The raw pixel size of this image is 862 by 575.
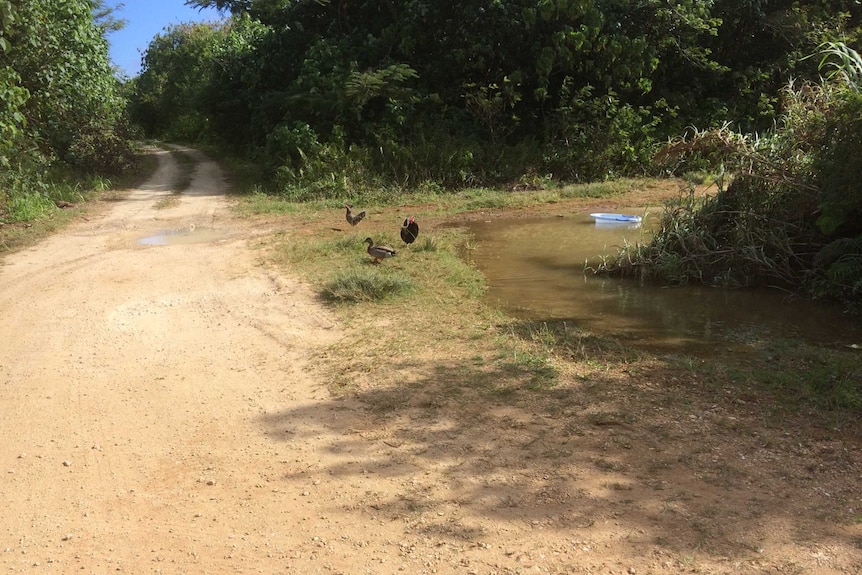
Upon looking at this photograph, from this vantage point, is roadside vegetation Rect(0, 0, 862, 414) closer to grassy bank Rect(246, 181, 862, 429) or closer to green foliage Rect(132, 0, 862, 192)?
green foliage Rect(132, 0, 862, 192)

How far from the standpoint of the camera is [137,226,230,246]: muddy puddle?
1077 cm

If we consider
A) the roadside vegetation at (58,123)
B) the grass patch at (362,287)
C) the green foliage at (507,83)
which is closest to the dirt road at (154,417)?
the grass patch at (362,287)

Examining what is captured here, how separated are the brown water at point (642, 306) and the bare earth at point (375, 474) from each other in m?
1.48

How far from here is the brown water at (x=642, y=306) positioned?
6.25 metres

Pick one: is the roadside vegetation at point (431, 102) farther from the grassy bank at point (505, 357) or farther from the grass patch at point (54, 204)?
the grassy bank at point (505, 357)

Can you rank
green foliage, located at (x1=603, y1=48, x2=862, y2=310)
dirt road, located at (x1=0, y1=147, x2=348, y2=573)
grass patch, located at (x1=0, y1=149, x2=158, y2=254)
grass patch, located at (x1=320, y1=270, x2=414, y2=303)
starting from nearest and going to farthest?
dirt road, located at (x1=0, y1=147, x2=348, y2=573), green foliage, located at (x1=603, y1=48, x2=862, y2=310), grass patch, located at (x1=320, y1=270, x2=414, y2=303), grass patch, located at (x1=0, y1=149, x2=158, y2=254)

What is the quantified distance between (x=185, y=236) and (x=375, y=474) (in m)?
8.62

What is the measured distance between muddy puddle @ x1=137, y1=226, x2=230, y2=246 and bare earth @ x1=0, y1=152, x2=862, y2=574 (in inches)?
193

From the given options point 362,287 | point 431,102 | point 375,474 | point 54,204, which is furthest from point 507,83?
point 375,474

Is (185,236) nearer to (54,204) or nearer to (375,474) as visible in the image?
(54,204)

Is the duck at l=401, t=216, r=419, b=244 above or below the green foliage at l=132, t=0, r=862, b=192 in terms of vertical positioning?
below

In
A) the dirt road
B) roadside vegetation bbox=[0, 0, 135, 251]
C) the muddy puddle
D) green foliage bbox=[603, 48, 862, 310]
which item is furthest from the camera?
roadside vegetation bbox=[0, 0, 135, 251]

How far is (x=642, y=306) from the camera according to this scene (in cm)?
730

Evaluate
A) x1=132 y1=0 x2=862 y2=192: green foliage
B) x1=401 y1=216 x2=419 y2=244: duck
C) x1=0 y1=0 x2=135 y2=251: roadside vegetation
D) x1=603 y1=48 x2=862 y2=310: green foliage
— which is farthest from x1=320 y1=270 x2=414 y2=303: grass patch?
x1=132 y1=0 x2=862 y2=192: green foliage
